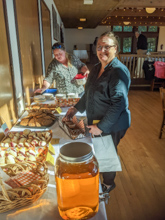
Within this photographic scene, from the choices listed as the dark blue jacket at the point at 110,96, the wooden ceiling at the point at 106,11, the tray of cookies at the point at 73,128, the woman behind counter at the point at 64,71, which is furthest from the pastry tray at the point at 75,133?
the wooden ceiling at the point at 106,11

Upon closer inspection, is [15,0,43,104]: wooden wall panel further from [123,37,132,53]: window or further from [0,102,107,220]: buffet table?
[123,37,132,53]: window

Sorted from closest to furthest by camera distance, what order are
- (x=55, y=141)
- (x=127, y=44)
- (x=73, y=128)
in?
(x=55, y=141), (x=73, y=128), (x=127, y=44)

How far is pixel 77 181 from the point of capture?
2.00 ft

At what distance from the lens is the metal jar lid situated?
1.90 feet

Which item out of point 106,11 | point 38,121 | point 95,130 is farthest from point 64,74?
point 106,11

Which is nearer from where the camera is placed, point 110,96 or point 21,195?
A: point 21,195

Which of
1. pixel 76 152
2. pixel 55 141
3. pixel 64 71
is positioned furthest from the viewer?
pixel 64 71

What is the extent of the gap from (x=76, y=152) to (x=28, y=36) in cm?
190

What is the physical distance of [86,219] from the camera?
2.19 ft

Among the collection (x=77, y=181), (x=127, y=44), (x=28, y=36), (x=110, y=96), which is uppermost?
(x=127, y=44)

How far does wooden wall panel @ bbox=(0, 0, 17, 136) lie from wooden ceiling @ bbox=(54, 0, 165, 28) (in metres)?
3.81

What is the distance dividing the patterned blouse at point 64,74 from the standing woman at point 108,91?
36.9 inches

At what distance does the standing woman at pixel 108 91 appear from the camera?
4.30ft

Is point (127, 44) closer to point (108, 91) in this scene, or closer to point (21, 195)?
point (108, 91)
